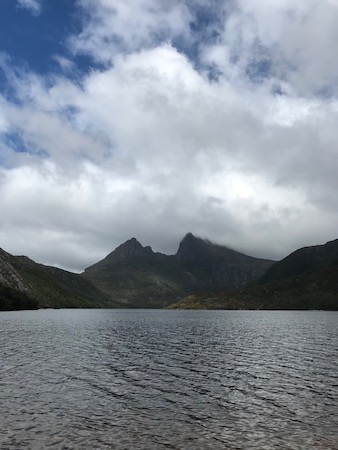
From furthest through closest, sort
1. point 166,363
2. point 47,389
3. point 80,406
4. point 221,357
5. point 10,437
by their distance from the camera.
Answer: point 221,357
point 166,363
point 47,389
point 80,406
point 10,437

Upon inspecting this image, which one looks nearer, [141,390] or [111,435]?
[111,435]

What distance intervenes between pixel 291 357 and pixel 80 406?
2006 inches

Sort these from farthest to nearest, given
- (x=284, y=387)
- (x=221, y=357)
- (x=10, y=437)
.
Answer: (x=221, y=357) < (x=284, y=387) < (x=10, y=437)

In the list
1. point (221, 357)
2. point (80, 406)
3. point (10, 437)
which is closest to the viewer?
point (10, 437)

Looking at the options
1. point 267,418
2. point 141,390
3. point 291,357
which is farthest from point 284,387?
point 291,357

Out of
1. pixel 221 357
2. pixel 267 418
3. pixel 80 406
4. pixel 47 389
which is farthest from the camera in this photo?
pixel 221 357

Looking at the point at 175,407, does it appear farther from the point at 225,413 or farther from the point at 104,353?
the point at 104,353

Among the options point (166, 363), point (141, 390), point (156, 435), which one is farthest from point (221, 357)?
point (156, 435)

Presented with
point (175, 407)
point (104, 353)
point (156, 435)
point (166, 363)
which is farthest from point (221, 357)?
point (156, 435)

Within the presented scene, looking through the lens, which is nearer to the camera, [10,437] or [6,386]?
[10,437]

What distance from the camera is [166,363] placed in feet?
223

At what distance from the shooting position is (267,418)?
3594 cm

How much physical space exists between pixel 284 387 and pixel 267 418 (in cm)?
1516

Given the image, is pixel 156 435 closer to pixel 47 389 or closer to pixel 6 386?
pixel 47 389
